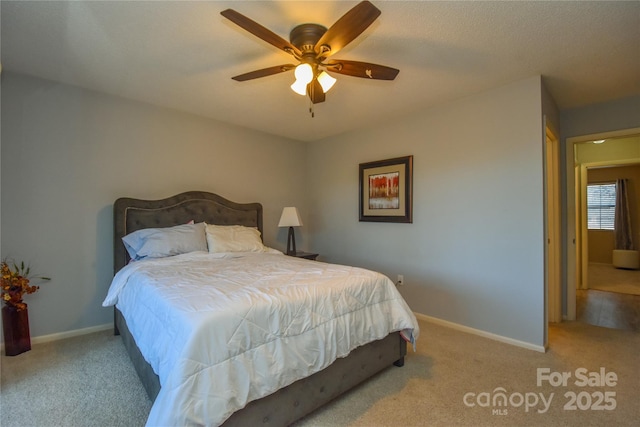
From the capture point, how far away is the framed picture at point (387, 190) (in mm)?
3508

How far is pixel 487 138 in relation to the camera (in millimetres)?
2895

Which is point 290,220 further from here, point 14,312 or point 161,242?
point 14,312

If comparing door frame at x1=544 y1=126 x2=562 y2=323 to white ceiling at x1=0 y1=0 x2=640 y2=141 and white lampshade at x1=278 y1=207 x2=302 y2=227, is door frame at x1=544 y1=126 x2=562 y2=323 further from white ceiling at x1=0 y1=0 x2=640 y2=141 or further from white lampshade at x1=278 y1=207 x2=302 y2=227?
white lampshade at x1=278 y1=207 x2=302 y2=227

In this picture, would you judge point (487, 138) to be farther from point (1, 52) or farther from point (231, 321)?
point (1, 52)

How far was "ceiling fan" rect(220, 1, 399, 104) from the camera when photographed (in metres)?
1.49

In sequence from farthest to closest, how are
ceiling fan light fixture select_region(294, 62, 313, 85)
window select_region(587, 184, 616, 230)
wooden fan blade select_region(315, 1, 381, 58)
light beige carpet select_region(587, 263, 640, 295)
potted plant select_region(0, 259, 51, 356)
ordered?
window select_region(587, 184, 616, 230), light beige carpet select_region(587, 263, 640, 295), potted plant select_region(0, 259, 51, 356), ceiling fan light fixture select_region(294, 62, 313, 85), wooden fan blade select_region(315, 1, 381, 58)

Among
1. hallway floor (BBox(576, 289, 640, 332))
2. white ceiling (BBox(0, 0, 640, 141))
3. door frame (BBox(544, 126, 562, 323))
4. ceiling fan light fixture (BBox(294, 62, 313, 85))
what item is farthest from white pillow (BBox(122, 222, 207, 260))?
hallway floor (BBox(576, 289, 640, 332))

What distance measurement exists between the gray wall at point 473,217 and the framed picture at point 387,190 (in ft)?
0.31

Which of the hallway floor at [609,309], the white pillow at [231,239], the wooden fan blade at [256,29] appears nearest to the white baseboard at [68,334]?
the white pillow at [231,239]

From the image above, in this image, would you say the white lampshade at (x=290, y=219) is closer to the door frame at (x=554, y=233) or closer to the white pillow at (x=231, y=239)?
the white pillow at (x=231, y=239)

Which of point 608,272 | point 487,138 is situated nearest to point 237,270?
point 487,138

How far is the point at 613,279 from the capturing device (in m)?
5.50

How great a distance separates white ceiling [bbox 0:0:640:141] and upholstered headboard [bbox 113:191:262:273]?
108 centimetres

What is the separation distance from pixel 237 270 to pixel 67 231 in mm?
1795
